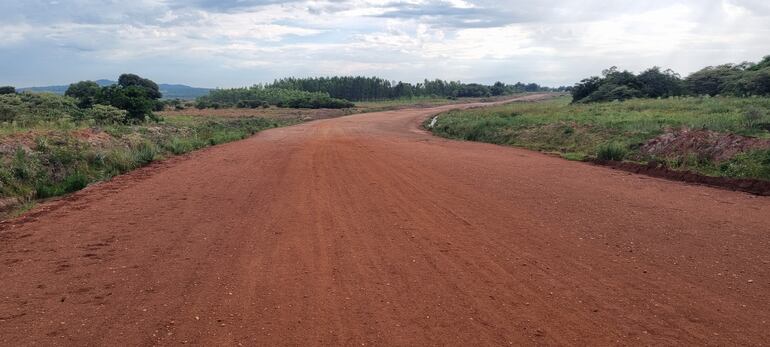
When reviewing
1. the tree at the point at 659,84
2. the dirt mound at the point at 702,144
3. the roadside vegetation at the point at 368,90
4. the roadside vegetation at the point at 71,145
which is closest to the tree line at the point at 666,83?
the tree at the point at 659,84

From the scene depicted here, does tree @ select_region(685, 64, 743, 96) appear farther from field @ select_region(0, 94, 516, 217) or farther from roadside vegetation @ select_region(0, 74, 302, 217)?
field @ select_region(0, 94, 516, 217)

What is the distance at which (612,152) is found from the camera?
51.0 feet

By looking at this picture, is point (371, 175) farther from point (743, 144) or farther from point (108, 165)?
point (743, 144)

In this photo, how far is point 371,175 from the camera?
1290 cm

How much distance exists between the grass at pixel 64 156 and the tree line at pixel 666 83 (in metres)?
31.3

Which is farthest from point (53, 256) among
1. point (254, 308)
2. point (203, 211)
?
point (254, 308)

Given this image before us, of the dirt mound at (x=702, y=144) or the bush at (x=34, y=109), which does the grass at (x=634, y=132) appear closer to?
the dirt mound at (x=702, y=144)

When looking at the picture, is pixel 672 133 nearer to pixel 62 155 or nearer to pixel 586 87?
pixel 62 155

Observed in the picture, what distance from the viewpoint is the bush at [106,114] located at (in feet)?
75.0

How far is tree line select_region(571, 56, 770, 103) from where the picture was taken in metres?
34.4

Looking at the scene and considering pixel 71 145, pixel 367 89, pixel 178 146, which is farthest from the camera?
pixel 367 89

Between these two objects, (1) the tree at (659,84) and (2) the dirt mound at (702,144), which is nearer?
(2) the dirt mound at (702,144)

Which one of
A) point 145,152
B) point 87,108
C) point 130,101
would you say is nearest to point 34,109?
point 130,101

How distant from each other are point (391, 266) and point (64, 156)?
1054 cm
